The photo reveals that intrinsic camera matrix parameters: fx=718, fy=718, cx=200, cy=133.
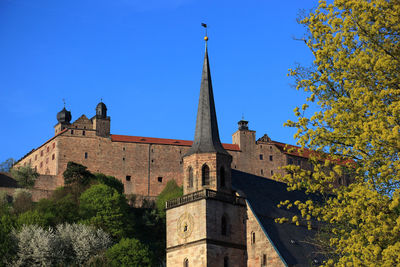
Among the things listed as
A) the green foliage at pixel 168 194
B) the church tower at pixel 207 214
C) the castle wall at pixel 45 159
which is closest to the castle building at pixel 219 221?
the church tower at pixel 207 214

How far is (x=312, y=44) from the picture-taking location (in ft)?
66.5

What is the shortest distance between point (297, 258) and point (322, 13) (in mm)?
21832

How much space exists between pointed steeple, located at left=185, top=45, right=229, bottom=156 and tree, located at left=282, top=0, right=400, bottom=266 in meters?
21.7

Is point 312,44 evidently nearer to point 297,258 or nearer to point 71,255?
point 297,258

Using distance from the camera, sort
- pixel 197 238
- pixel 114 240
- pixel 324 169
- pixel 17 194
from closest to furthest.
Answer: pixel 324 169, pixel 197 238, pixel 114 240, pixel 17 194

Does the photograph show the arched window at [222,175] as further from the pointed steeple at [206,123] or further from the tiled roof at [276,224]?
the tiled roof at [276,224]

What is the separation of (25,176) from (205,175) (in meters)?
60.2

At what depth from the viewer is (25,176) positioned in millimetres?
96500

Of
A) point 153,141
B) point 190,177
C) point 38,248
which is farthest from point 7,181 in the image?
point 190,177

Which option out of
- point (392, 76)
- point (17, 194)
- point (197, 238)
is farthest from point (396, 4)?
point (17, 194)

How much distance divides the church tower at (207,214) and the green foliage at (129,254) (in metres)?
22.3

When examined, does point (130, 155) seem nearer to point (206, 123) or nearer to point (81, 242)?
point (81, 242)

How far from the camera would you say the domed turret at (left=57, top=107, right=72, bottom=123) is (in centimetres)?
10856

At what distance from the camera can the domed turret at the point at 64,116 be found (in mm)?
108562
